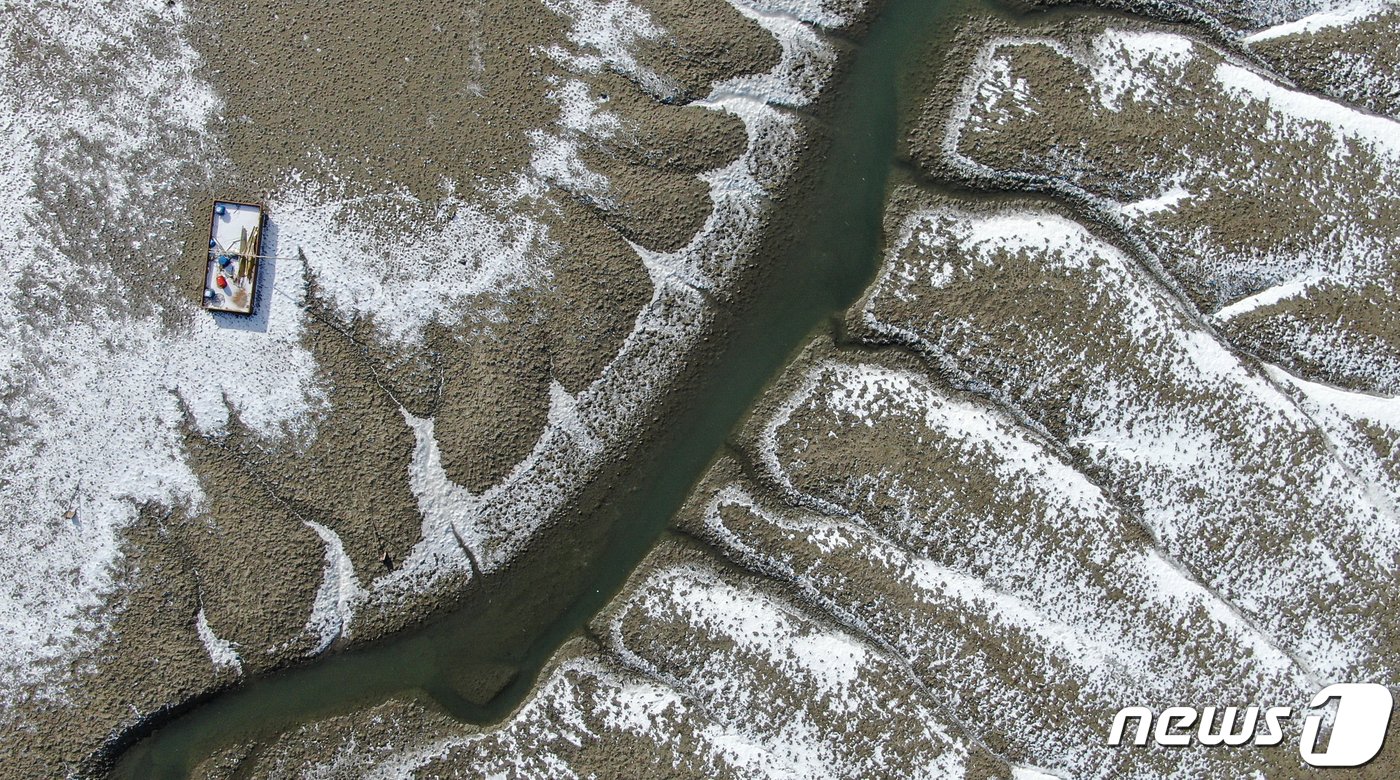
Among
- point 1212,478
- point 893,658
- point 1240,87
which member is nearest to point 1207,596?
point 1212,478

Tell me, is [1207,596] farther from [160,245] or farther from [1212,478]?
[160,245]

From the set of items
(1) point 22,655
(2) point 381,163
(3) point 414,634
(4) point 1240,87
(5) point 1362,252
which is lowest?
(1) point 22,655

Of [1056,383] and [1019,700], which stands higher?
[1056,383]

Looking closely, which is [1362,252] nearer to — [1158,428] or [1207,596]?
[1158,428]

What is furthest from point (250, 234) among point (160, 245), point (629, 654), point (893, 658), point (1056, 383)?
point (1056, 383)

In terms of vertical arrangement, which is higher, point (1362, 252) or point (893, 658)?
point (1362, 252)

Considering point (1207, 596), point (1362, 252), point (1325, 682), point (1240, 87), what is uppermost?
point (1240, 87)
